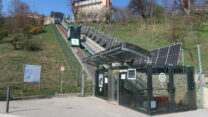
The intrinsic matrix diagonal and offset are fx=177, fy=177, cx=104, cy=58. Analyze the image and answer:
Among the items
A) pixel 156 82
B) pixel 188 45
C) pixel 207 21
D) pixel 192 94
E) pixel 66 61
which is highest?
pixel 207 21

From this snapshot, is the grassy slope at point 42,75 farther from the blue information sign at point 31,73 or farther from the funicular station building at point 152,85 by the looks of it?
the funicular station building at point 152,85

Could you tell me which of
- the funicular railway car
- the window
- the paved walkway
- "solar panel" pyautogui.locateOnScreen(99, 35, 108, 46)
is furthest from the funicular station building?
the funicular railway car

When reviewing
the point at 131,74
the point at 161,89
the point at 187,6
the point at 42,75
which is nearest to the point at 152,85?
the point at 161,89

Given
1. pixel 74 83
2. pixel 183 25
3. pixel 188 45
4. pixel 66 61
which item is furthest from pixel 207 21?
pixel 74 83

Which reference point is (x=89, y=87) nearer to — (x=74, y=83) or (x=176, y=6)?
(x=74, y=83)

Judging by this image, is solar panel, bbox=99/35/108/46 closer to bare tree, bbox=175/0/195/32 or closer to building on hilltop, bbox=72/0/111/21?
bare tree, bbox=175/0/195/32

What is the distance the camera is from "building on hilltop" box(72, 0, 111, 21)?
72.4 metres

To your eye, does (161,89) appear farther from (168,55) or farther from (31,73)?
(31,73)

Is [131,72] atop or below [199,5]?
below

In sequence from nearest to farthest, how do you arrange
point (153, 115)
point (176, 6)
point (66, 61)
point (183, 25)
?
point (153, 115)
point (66, 61)
point (176, 6)
point (183, 25)

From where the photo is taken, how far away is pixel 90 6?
289 ft

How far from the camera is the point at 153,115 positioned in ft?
27.4

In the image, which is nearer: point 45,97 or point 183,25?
point 45,97

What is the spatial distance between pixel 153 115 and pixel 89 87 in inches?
400
